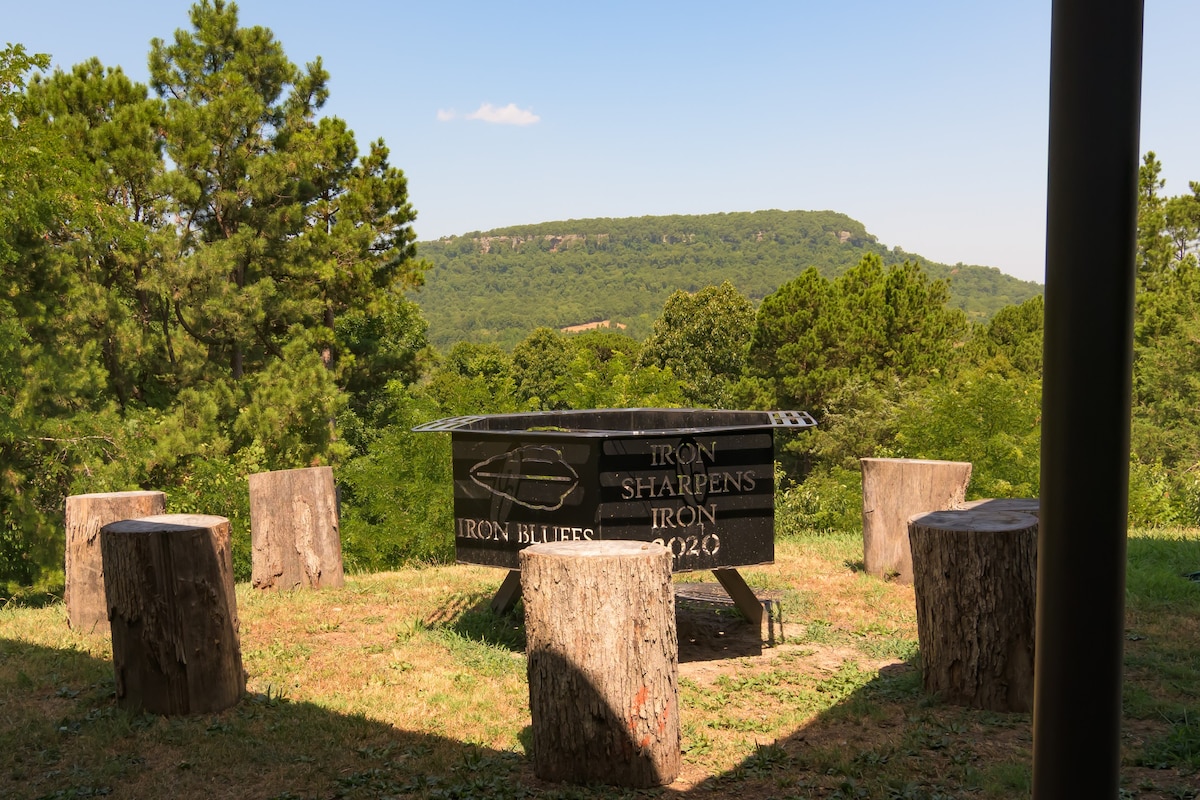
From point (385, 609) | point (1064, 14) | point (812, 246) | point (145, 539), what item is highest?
point (812, 246)

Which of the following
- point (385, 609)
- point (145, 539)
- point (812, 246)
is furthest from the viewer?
point (812, 246)

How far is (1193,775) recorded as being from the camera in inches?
156

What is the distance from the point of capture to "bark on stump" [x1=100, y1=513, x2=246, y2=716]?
4.95 m

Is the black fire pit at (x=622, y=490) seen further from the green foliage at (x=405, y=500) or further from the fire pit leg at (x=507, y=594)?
the green foliage at (x=405, y=500)

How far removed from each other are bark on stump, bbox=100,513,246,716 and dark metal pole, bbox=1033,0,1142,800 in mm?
4170

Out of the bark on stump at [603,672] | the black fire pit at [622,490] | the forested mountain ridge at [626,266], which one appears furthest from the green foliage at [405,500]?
the forested mountain ridge at [626,266]

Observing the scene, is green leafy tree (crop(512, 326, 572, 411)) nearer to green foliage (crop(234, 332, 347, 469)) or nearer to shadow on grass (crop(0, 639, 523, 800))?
green foliage (crop(234, 332, 347, 469))

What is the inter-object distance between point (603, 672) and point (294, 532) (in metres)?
4.91

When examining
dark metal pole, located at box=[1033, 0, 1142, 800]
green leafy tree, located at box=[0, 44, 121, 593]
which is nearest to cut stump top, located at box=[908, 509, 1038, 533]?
dark metal pole, located at box=[1033, 0, 1142, 800]

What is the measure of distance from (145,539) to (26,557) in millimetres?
15546

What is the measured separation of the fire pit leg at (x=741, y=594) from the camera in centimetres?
646

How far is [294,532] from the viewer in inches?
325

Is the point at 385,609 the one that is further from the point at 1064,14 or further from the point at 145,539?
the point at 1064,14

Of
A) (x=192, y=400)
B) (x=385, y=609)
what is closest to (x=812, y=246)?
(x=192, y=400)
